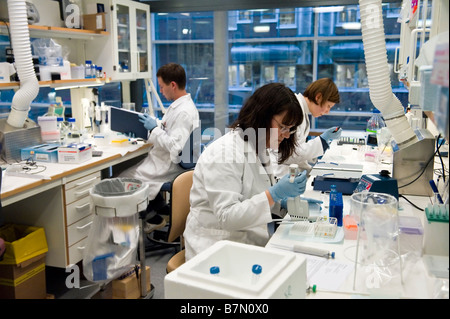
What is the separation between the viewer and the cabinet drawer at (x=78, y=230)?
2.66 m

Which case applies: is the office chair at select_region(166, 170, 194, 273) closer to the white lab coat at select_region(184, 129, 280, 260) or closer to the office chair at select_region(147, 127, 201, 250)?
the white lab coat at select_region(184, 129, 280, 260)

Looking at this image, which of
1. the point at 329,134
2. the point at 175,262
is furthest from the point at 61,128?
the point at 329,134

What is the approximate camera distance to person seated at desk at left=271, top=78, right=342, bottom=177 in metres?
2.93

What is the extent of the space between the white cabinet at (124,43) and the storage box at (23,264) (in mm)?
1739

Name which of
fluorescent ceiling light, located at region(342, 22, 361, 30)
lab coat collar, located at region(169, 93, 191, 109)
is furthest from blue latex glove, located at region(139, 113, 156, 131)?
fluorescent ceiling light, located at region(342, 22, 361, 30)

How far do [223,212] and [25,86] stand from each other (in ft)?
6.03

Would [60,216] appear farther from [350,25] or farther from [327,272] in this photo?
[350,25]

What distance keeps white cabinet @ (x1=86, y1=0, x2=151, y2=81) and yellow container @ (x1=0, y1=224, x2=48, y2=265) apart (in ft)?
5.54

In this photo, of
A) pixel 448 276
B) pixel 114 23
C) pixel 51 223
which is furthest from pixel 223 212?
pixel 114 23

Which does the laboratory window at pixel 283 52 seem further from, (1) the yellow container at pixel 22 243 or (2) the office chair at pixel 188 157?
(1) the yellow container at pixel 22 243

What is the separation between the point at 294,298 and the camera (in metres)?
Result: 1.12

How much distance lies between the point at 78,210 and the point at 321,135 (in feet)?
5.59

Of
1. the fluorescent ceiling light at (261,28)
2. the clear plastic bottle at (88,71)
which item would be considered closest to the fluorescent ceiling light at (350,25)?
the fluorescent ceiling light at (261,28)

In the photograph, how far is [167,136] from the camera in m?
3.19
